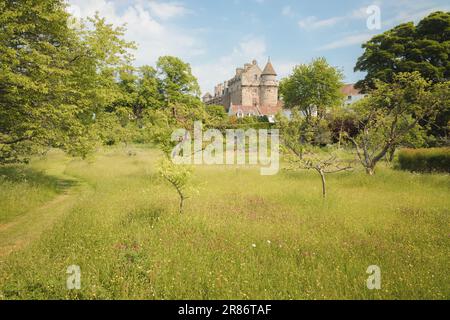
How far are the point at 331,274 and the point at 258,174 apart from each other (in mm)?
12927

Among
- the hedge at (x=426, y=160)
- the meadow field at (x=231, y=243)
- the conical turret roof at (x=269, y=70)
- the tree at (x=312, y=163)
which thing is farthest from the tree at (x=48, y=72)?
the conical turret roof at (x=269, y=70)

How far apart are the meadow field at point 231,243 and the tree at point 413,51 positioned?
90.9 ft

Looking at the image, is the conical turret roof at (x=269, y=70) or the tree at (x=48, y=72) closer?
the tree at (x=48, y=72)

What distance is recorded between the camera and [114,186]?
597 inches

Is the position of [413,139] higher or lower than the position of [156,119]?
lower

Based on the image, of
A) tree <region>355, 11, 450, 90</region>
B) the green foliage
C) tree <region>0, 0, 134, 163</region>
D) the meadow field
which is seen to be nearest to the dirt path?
the meadow field

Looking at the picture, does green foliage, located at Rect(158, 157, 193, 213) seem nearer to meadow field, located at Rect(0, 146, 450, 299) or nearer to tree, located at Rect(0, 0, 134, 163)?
meadow field, located at Rect(0, 146, 450, 299)

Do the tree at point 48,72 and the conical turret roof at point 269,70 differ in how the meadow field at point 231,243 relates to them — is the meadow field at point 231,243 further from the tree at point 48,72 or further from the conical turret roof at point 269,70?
the conical turret roof at point 269,70

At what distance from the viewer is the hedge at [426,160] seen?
696 inches

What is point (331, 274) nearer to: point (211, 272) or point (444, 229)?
point (211, 272)

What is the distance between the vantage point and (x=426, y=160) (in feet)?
61.4

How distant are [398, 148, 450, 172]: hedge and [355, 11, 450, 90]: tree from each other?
15.8m

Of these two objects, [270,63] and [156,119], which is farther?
[270,63]
